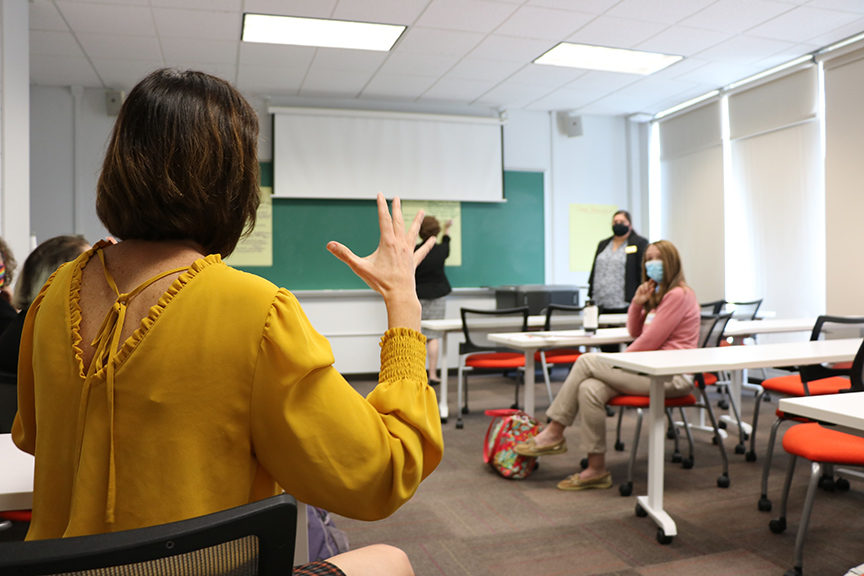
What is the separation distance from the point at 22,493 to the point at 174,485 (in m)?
0.59

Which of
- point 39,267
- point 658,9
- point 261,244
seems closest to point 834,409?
point 39,267

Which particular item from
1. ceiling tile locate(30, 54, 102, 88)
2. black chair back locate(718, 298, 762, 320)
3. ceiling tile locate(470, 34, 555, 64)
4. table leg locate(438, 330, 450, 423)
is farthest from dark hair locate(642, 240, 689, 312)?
ceiling tile locate(30, 54, 102, 88)

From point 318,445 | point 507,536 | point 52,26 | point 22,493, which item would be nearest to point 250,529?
point 318,445

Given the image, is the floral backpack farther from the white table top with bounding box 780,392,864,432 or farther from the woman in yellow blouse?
the woman in yellow blouse

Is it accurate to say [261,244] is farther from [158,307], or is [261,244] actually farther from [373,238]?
[158,307]

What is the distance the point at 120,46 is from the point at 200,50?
0.58 meters

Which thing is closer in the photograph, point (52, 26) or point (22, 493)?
point (22, 493)

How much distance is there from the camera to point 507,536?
245cm

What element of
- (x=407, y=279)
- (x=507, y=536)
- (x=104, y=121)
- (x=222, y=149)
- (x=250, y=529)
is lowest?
(x=507, y=536)

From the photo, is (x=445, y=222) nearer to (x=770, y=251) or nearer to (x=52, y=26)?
(x=770, y=251)

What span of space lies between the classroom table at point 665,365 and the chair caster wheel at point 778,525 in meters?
0.38

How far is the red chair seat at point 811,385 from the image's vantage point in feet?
9.09

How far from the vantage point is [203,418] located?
717mm

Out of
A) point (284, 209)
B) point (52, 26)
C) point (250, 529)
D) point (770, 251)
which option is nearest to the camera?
point (250, 529)
